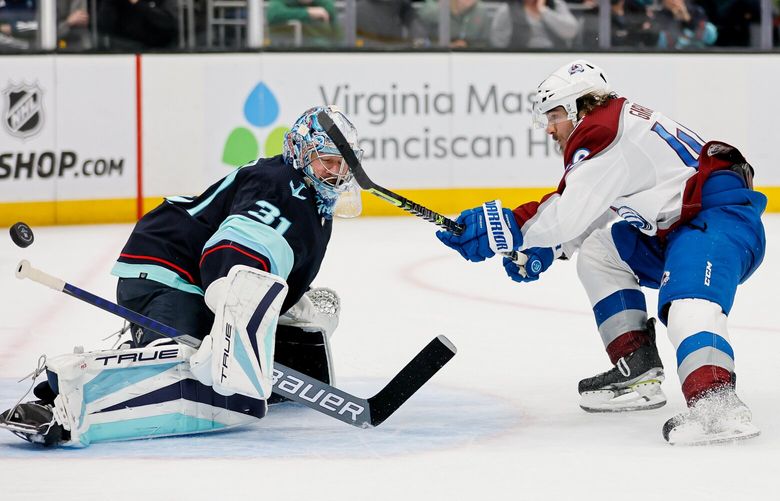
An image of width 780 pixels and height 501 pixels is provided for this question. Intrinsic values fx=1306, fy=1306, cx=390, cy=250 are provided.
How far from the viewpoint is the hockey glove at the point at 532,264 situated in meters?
3.16

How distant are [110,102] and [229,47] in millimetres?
735

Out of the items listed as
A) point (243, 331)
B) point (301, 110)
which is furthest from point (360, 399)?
point (301, 110)

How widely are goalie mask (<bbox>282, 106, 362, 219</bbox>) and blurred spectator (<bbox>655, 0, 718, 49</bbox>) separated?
5400 millimetres

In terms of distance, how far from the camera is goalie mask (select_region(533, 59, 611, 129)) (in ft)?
9.79

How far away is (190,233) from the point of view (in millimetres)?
2984

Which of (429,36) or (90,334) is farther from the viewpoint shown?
(429,36)

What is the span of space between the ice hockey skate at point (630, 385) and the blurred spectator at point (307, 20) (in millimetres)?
4721

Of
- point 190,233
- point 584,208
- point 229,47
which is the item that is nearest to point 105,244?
point 229,47

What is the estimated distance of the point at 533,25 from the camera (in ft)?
25.3

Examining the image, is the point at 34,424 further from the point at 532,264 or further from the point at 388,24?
the point at 388,24

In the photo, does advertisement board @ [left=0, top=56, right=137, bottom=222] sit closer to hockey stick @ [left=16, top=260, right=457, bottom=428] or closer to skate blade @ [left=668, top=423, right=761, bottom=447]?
hockey stick @ [left=16, top=260, right=457, bottom=428]

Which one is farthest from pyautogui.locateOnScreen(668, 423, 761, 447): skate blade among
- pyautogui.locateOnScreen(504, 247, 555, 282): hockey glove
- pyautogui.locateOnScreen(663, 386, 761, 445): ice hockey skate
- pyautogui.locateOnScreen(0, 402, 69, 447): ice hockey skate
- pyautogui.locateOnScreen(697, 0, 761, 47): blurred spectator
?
pyautogui.locateOnScreen(697, 0, 761, 47): blurred spectator

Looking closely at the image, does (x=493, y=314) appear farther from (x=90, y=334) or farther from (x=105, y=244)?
(x=105, y=244)

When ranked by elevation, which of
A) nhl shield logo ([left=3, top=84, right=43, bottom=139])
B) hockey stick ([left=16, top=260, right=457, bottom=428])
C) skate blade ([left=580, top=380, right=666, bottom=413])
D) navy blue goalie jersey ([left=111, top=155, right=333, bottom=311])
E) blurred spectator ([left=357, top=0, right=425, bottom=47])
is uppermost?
blurred spectator ([left=357, top=0, right=425, bottom=47])
